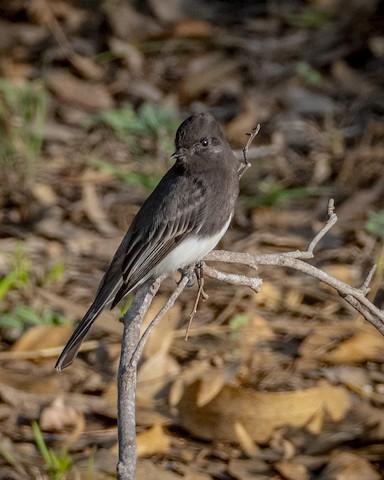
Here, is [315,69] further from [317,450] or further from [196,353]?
[317,450]

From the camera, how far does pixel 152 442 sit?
175 inches

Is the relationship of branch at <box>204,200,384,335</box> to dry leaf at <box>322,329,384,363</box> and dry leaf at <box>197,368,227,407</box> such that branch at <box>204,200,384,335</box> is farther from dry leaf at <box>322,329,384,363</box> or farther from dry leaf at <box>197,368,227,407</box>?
dry leaf at <box>322,329,384,363</box>

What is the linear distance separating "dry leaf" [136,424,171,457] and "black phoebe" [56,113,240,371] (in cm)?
58

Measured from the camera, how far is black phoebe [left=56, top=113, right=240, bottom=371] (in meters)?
4.39

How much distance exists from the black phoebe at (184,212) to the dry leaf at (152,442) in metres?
0.58

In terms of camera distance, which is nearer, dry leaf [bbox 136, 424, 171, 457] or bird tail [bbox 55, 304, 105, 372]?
bird tail [bbox 55, 304, 105, 372]

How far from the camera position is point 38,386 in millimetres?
4816

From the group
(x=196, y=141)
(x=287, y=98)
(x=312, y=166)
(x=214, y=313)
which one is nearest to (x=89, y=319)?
(x=196, y=141)

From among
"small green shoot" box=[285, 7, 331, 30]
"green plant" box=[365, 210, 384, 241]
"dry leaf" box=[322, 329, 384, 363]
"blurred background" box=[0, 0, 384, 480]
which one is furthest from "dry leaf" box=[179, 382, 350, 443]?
"small green shoot" box=[285, 7, 331, 30]

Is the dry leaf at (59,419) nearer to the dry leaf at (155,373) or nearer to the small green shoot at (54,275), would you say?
the dry leaf at (155,373)

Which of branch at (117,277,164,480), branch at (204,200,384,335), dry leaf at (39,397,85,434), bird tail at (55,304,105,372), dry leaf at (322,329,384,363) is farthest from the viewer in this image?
dry leaf at (322,329,384,363)

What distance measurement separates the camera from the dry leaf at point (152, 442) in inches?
174

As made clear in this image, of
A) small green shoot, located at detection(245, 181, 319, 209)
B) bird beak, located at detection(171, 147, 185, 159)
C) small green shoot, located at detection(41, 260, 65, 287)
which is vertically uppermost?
small green shoot, located at detection(245, 181, 319, 209)

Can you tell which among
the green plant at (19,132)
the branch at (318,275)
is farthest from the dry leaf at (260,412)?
the green plant at (19,132)
